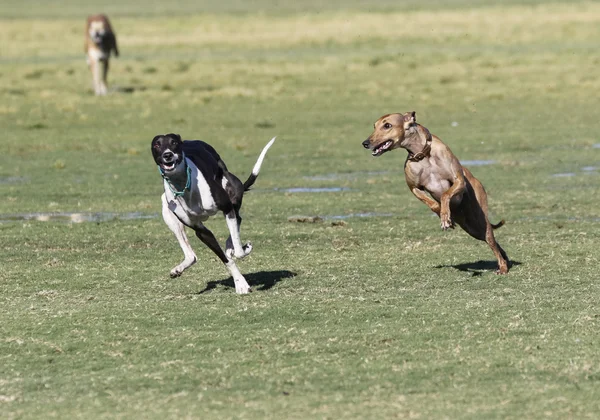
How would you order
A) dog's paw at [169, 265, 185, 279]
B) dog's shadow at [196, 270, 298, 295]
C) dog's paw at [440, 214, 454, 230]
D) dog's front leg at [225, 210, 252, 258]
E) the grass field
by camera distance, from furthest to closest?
1. dog's shadow at [196, 270, 298, 295]
2. dog's paw at [169, 265, 185, 279]
3. dog's paw at [440, 214, 454, 230]
4. dog's front leg at [225, 210, 252, 258]
5. the grass field

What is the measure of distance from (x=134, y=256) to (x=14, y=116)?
62.2 ft

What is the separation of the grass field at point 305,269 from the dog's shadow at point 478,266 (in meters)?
0.05

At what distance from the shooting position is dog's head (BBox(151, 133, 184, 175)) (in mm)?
9820

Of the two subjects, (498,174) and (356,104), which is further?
(356,104)

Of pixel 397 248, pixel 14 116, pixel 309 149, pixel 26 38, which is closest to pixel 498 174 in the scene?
pixel 309 149

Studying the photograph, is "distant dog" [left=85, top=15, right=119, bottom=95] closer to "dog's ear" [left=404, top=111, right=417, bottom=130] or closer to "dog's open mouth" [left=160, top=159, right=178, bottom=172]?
"dog's ear" [left=404, top=111, right=417, bottom=130]

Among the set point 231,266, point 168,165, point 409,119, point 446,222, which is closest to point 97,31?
point 409,119

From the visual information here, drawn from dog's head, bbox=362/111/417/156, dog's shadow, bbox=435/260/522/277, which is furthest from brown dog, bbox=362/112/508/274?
dog's shadow, bbox=435/260/522/277

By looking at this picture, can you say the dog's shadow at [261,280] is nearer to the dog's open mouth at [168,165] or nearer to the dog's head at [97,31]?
the dog's open mouth at [168,165]

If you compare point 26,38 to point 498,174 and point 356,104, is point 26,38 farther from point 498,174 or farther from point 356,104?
point 498,174

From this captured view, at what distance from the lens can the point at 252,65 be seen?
46188 millimetres

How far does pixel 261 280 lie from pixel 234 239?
3.34 ft

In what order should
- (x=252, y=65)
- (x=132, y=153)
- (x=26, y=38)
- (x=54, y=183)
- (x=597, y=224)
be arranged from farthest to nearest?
1. (x=26, y=38)
2. (x=252, y=65)
3. (x=132, y=153)
4. (x=54, y=183)
5. (x=597, y=224)

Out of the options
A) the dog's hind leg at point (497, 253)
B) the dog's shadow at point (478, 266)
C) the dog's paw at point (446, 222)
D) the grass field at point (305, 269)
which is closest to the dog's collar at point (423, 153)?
the dog's paw at point (446, 222)
